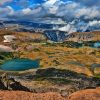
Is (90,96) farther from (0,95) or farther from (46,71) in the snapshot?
(46,71)

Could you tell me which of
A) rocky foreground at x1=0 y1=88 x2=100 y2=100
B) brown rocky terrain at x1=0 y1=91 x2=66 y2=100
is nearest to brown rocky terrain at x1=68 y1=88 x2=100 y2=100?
rocky foreground at x1=0 y1=88 x2=100 y2=100

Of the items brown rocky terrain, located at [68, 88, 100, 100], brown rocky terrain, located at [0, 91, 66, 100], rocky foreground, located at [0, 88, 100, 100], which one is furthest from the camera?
brown rocky terrain, located at [68, 88, 100, 100]

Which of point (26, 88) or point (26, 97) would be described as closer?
point (26, 97)

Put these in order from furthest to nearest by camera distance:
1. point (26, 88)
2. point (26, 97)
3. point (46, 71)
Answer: point (46, 71) → point (26, 88) → point (26, 97)

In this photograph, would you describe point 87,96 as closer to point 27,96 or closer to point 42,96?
point 42,96

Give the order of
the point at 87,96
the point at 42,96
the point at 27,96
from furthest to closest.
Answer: the point at 87,96 → the point at 27,96 → the point at 42,96

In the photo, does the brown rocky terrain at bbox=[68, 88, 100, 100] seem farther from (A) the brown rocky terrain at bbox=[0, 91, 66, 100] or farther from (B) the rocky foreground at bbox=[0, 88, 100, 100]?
(A) the brown rocky terrain at bbox=[0, 91, 66, 100]

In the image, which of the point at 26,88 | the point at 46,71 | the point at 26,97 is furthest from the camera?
the point at 46,71

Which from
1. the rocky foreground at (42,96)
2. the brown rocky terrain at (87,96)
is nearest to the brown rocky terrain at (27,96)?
the rocky foreground at (42,96)

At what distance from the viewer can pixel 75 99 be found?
49344 millimetres

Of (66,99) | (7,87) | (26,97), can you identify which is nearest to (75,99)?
(66,99)

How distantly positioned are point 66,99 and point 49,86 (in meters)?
14.6

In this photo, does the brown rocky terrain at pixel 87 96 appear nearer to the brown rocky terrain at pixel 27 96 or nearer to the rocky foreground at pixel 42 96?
the rocky foreground at pixel 42 96

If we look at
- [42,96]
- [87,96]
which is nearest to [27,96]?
[42,96]
